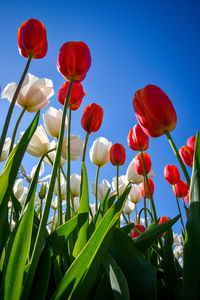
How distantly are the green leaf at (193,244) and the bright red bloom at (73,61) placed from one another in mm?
378

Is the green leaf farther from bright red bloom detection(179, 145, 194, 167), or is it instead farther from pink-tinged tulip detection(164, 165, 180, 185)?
pink-tinged tulip detection(164, 165, 180, 185)

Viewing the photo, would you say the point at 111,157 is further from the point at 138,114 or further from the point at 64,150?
the point at 138,114

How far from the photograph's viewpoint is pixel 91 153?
1399 millimetres

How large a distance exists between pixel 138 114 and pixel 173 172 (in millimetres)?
833

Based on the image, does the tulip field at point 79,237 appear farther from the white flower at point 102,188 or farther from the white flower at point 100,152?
the white flower at point 102,188

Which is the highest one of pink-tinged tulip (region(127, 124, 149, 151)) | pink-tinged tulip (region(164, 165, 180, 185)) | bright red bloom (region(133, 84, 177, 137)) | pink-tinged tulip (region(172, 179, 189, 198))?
pink-tinged tulip (region(127, 124, 149, 151))

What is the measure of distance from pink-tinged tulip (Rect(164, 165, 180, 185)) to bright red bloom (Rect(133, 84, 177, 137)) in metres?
0.81

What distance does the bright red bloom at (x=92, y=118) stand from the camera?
1.00m

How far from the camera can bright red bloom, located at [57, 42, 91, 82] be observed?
0.66 metres

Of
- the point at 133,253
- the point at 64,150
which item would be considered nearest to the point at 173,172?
the point at 64,150

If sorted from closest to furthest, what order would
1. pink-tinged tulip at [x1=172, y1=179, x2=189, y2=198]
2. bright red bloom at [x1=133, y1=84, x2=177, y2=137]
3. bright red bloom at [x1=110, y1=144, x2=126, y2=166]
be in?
bright red bloom at [x1=133, y1=84, x2=177, y2=137] → bright red bloom at [x1=110, y1=144, x2=126, y2=166] → pink-tinged tulip at [x1=172, y1=179, x2=189, y2=198]

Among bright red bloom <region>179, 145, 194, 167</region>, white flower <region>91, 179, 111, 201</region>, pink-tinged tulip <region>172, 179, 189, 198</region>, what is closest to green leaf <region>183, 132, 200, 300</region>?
bright red bloom <region>179, 145, 194, 167</region>

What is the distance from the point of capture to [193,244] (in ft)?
1.39

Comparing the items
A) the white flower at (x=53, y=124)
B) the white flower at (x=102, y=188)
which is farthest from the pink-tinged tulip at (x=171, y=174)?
the white flower at (x=53, y=124)
